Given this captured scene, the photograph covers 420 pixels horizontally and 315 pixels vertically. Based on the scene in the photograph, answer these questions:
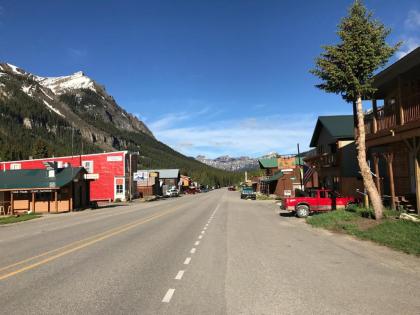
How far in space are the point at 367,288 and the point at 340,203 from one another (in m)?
20.6

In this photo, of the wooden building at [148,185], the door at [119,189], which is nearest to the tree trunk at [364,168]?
the door at [119,189]

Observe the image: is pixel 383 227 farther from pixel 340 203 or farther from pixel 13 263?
pixel 13 263

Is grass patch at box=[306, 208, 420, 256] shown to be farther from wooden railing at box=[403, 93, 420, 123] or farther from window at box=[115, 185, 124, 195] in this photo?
window at box=[115, 185, 124, 195]

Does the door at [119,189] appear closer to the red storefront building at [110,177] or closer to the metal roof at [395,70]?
the red storefront building at [110,177]

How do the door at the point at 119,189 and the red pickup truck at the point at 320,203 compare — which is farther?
the door at the point at 119,189

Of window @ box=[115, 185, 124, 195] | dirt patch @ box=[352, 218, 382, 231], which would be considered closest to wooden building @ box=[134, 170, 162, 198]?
window @ box=[115, 185, 124, 195]

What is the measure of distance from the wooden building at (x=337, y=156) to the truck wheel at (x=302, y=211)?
224 inches

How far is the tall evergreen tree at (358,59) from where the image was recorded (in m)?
20.5

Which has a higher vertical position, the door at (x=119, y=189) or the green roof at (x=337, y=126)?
the green roof at (x=337, y=126)

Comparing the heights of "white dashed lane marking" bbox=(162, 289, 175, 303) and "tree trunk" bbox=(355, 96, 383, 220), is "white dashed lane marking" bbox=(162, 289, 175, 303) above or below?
below

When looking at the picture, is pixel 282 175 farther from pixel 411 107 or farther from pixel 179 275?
pixel 179 275

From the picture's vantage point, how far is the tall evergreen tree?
2047cm

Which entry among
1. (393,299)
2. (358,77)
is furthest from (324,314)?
(358,77)

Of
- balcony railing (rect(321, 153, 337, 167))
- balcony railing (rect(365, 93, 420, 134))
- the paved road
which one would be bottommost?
the paved road
